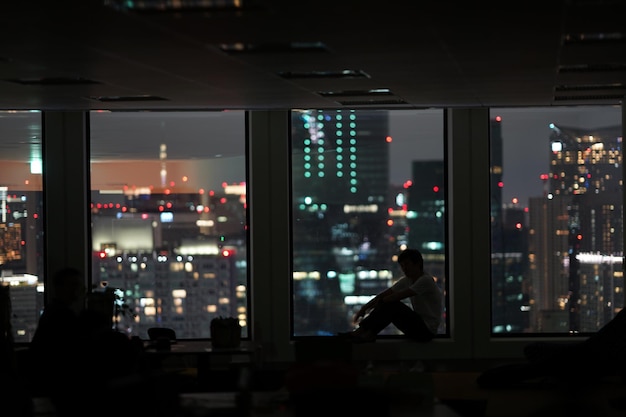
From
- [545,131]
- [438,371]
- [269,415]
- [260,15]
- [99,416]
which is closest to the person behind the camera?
[99,416]

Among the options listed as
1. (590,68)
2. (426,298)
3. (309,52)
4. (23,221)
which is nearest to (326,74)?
(309,52)

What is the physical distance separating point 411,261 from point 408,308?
1.73ft

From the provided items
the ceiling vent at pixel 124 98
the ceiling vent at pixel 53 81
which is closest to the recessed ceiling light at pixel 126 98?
the ceiling vent at pixel 124 98

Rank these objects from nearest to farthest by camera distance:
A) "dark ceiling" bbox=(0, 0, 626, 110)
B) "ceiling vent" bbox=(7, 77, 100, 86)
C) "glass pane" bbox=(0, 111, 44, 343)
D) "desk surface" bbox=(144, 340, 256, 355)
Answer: "dark ceiling" bbox=(0, 0, 626, 110), "ceiling vent" bbox=(7, 77, 100, 86), "desk surface" bbox=(144, 340, 256, 355), "glass pane" bbox=(0, 111, 44, 343)

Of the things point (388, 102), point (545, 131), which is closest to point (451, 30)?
point (388, 102)

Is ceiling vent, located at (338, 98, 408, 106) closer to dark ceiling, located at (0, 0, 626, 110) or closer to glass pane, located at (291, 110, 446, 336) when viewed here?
dark ceiling, located at (0, 0, 626, 110)

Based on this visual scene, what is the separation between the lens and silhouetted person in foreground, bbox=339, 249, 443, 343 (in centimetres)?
1162

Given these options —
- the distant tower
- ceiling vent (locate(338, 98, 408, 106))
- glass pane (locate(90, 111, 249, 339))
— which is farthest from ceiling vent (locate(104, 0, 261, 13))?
the distant tower

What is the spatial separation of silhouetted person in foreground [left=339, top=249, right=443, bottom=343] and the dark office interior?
0.28 m

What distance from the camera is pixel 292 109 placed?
41.9ft

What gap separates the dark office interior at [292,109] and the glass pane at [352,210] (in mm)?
195

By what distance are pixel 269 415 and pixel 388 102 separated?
22.3 ft

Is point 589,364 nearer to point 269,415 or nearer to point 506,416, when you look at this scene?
point 506,416

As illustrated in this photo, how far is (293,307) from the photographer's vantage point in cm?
1306
